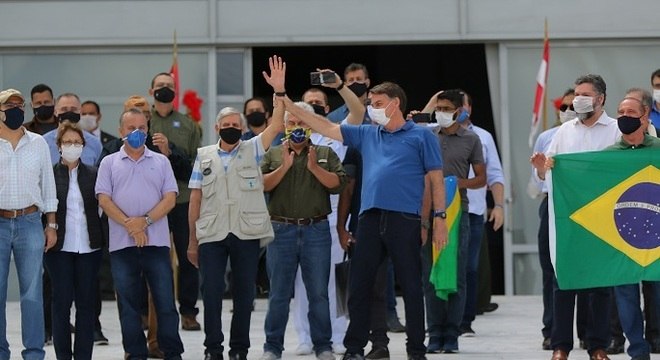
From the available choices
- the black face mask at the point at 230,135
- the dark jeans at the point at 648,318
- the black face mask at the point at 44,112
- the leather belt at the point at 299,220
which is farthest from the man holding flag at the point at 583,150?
the black face mask at the point at 44,112

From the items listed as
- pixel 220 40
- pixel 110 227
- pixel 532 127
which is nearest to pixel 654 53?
pixel 532 127

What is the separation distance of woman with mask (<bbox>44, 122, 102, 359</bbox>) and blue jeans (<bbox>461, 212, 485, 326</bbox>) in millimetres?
3610

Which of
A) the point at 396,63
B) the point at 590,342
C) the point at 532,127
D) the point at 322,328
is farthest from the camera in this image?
the point at 396,63

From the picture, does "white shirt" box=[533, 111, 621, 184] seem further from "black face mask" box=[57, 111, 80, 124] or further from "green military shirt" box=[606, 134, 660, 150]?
"black face mask" box=[57, 111, 80, 124]

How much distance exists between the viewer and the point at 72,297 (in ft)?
37.5

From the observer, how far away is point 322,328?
1177 cm

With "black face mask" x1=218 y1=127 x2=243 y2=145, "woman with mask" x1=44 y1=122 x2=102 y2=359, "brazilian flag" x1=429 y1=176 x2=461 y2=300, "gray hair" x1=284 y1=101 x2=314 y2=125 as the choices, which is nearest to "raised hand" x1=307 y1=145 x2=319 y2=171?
"gray hair" x1=284 y1=101 x2=314 y2=125

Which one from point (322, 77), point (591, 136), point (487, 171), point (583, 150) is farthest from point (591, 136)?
point (487, 171)

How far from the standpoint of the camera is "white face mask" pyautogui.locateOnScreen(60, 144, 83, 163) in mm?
11383

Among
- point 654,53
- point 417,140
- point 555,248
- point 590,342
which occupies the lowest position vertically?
point 590,342

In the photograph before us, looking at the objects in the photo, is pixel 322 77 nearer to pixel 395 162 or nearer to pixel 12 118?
pixel 395 162

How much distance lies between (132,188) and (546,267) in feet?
10.5

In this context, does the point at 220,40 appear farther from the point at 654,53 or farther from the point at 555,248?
the point at 555,248

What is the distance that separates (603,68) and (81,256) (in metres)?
8.58
